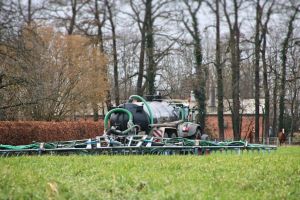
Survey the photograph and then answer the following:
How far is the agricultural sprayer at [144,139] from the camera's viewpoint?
19.9 m

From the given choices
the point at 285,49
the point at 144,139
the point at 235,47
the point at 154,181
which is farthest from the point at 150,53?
the point at 154,181

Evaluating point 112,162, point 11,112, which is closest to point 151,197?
point 112,162

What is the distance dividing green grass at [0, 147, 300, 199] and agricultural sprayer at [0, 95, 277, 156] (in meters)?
6.12

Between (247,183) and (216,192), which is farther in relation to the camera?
(247,183)

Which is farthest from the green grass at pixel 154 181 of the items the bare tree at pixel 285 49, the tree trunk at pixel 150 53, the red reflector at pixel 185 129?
the bare tree at pixel 285 49

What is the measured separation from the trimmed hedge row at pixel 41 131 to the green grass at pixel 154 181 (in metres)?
14.0

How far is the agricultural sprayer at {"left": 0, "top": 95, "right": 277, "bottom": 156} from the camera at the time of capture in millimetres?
19938

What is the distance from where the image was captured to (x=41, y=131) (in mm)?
30391

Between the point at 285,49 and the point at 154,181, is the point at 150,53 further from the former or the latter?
the point at 154,181

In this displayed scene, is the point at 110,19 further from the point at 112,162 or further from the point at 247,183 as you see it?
the point at 247,183

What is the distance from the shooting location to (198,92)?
4722cm

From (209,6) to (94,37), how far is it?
391 inches

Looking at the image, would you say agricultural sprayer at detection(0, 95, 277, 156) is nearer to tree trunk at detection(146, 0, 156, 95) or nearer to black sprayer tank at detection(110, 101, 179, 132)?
black sprayer tank at detection(110, 101, 179, 132)

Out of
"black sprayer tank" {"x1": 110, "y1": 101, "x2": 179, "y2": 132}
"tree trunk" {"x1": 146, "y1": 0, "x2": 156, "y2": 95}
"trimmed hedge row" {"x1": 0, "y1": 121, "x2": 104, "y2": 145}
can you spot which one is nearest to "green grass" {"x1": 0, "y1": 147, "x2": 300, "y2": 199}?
"black sprayer tank" {"x1": 110, "y1": 101, "x2": 179, "y2": 132}
